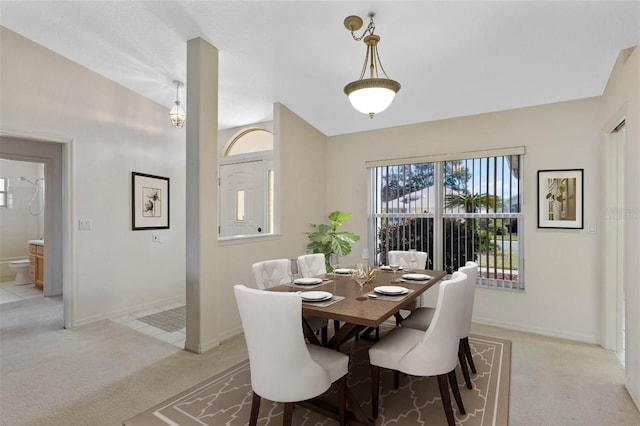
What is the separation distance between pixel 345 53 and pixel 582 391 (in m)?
3.33

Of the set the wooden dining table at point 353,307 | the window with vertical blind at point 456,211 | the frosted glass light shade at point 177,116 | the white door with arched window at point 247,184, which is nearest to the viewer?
the wooden dining table at point 353,307

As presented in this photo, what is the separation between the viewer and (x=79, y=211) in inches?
150

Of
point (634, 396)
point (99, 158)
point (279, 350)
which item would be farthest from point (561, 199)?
point (99, 158)

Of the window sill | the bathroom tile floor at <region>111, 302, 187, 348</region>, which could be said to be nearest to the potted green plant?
the window sill

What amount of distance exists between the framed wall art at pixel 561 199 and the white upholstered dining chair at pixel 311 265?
2.40 metres

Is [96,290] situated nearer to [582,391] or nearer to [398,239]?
[398,239]

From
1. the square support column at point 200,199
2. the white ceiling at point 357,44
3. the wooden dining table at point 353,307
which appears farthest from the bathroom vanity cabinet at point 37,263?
the wooden dining table at point 353,307

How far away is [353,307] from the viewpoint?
2002mm

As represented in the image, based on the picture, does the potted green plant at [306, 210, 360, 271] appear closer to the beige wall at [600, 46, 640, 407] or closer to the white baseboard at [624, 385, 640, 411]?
the beige wall at [600, 46, 640, 407]

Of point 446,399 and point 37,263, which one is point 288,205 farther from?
point 37,263

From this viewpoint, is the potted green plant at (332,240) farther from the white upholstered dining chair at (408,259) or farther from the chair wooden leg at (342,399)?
the chair wooden leg at (342,399)

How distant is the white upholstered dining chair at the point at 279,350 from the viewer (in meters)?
1.62

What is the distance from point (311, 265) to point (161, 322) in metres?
2.01

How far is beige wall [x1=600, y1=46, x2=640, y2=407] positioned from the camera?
2.28 meters
